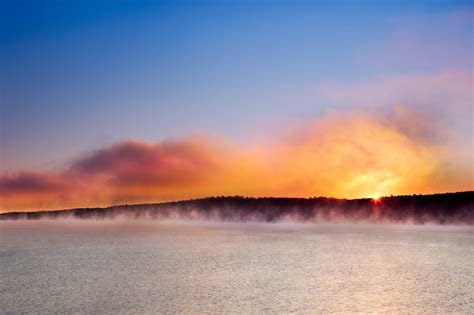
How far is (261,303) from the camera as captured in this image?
8070 mm

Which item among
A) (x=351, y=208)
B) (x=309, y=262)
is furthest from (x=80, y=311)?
(x=351, y=208)

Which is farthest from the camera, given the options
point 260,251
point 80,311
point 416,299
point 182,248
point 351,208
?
point 351,208

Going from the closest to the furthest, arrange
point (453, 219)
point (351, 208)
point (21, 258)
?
point (21, 258)
point (453, 219)
point (351, 208)

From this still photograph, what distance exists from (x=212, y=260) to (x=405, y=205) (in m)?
40.7

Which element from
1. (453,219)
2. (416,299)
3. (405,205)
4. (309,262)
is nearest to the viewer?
(416,299)

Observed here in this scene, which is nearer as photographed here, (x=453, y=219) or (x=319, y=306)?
(x=319, y=306)

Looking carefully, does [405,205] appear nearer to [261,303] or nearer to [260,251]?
[260,251]

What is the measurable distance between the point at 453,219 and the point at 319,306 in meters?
39.9

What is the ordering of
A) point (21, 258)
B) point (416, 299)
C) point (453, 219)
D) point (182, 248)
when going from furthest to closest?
point (453, 219), point (182, 248), point (21, 258), point (416, 299)

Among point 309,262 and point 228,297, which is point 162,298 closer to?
point 228,297

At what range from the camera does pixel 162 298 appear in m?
8.51

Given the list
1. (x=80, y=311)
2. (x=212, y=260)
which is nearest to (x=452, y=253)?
(x=212, y=260)

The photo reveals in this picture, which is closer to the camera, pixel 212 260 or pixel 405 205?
pixel 212 260

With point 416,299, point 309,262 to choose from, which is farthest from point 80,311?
point 309,262
